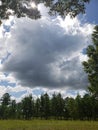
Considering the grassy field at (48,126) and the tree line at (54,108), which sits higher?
the tree line at (54,108)

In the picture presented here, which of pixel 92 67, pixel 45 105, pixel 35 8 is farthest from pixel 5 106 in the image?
pixel 35 8

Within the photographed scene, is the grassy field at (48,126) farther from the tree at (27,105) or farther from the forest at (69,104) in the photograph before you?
the tree at (27,105)

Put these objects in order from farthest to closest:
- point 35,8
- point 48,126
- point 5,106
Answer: point 5,106 < point 48,126 < point 35,8

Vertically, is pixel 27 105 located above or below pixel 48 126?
above

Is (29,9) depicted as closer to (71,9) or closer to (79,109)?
(71,9)

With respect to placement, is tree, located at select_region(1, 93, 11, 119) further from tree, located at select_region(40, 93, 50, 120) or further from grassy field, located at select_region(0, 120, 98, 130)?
grassy field, located at select_region(0, 120, 98, 130)

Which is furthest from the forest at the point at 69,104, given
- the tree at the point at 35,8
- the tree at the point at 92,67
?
the tree at the point at 35,8

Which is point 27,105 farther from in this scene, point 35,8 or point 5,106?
point 35,8

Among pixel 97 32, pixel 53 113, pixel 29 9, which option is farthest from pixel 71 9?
pixel 53 113

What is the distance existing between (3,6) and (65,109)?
334ft

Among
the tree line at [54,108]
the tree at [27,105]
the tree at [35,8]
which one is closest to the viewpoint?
the tree at [35,8]

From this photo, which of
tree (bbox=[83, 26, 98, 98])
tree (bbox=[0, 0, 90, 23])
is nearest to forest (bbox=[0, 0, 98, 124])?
tree (bbox=[83, 26, 98, 98])

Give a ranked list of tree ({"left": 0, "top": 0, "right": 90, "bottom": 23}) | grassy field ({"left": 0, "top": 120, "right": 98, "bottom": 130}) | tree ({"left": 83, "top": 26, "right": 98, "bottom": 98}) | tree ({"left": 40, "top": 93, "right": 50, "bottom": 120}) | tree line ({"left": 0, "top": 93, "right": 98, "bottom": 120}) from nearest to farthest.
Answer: tree ({"left": 0, "top": 0, "right": 90, "bottom": 23}) → grassy field ({"left": 0, "top": 120, "right": 98, "bottom": 130}) → tree ({"left": 83, "top": 26, "right": 98, "bottom": 98}) → tree line ({"left": 0, "top": 93, "right": 98, "bottom": 120}) → tree ({"left": 40, "top": 93, "right": 50, "bottom": 120})

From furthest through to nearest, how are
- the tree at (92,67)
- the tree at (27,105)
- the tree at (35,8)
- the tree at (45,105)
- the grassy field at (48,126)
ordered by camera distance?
1. the tree at (27,105)
2. the tree at (45,105)
3. the tree at (92,67)
4. the grassy field at (48,126)
5. the tree at (35,8)
